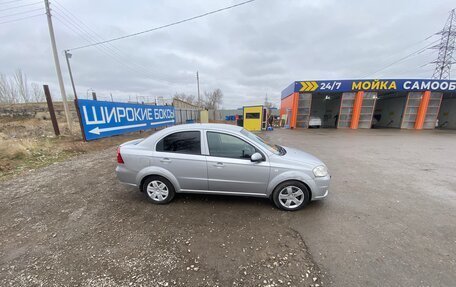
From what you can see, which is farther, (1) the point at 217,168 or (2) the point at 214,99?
(2) the point at 214,99

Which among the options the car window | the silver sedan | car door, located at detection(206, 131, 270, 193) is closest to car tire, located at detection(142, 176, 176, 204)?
the silver sedan

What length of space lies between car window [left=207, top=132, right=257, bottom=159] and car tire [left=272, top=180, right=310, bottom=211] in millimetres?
862

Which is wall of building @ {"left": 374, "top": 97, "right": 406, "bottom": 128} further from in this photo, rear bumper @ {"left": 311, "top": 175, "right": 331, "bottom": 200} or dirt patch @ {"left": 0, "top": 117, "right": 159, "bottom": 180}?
dirt patch @ {"left": 0, "top": 117, "right": 159, "bottom": 180}

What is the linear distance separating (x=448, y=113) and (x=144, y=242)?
36756 mm

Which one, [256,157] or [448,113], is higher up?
[448,113]

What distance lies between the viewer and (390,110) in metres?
24.5

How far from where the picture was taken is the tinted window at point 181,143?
3393 millimetres

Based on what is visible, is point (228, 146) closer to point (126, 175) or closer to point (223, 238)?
point (223, 238)

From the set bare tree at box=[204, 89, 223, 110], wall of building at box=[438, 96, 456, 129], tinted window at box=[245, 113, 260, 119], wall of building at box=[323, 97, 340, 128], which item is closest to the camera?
tinted window at box=[245, 113, 260, 119]

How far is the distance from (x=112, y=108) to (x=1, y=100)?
38236mm

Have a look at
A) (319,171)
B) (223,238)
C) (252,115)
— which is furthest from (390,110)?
(223,238)

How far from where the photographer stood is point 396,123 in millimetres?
23109

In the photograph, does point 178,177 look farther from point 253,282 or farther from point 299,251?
point 299,251

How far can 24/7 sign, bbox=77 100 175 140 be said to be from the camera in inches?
333
